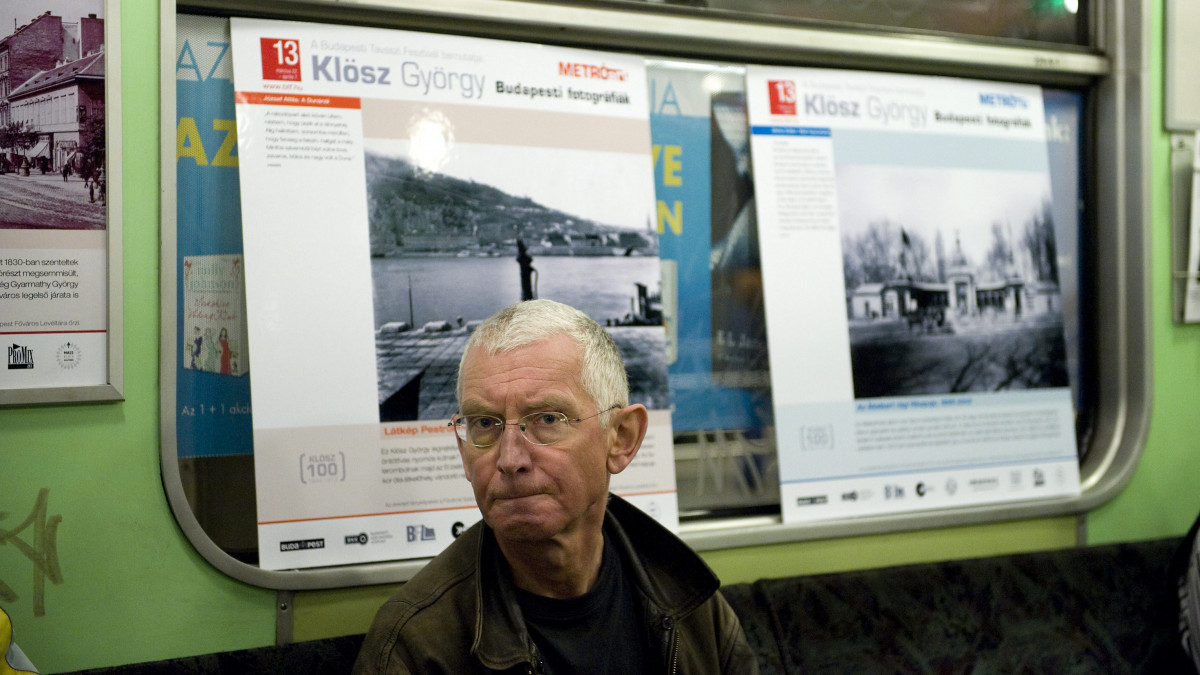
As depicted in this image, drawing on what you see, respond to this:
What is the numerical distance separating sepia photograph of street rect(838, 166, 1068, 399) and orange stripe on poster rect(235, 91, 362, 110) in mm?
1447

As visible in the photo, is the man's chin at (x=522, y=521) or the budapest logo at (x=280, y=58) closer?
the man's chin at (x=522, y=521)

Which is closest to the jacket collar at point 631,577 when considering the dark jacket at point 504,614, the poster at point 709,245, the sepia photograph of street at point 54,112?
the dark jacket at point 504,614

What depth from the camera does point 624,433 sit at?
173 cm

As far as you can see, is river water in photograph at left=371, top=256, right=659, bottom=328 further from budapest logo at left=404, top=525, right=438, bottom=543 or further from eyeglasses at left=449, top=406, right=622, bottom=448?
eyeglasses at left=449, top=406, right=622, bottom=448

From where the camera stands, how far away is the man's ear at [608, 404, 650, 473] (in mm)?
1695

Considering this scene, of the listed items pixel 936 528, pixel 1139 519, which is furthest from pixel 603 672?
pixel 1139 519

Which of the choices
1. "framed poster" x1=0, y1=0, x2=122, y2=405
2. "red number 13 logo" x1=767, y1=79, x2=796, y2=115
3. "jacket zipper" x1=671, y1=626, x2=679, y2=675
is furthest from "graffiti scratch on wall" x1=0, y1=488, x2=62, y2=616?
"red number 13 logo" x1=767, y1=79, x2=796, y2=115

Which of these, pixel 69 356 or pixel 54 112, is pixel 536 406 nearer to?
pixel 69 356

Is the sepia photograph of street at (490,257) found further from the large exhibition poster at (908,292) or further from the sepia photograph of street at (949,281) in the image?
the sepia photograph of street at (949,281)

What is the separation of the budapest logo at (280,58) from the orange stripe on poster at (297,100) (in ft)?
0.14

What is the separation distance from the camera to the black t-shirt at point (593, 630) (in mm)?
1619

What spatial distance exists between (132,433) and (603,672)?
116 cm

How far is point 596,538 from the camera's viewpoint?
5.64ft

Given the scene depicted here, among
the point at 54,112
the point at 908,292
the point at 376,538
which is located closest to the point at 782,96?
the point at 908,292
